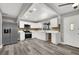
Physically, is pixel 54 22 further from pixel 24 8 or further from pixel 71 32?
pixel 24 8

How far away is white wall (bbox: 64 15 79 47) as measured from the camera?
1.97 meters

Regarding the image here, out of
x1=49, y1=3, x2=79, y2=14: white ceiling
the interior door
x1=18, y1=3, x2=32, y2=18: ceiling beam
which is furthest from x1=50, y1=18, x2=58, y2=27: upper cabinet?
the interior door

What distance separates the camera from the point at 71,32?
2.07 meters

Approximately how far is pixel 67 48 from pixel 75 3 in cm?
137

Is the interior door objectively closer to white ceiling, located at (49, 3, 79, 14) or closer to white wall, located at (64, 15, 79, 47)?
white ceiling, located at (49, 3, 79, 14)

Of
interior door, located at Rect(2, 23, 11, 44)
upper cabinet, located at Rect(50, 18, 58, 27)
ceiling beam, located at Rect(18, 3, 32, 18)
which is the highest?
ceiling beam, located at Rect(18, 3, 32, 18)

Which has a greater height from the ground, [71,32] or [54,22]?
[54,22]

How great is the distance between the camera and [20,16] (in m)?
2.36

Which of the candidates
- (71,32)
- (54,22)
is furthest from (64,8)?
(54,22)

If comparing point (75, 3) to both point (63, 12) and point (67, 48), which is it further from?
point (67, 48)

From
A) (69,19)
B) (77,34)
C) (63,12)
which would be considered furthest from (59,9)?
(77,34)

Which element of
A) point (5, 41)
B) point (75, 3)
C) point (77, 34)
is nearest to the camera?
point (75, 3)

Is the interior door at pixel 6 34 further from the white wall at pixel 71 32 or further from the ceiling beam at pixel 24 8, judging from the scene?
the white wall at pixel 71 32

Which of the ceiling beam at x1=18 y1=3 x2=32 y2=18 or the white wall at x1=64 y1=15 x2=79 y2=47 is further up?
the ceiling beam at x1=18 y1=3 x2=32 y2=18
